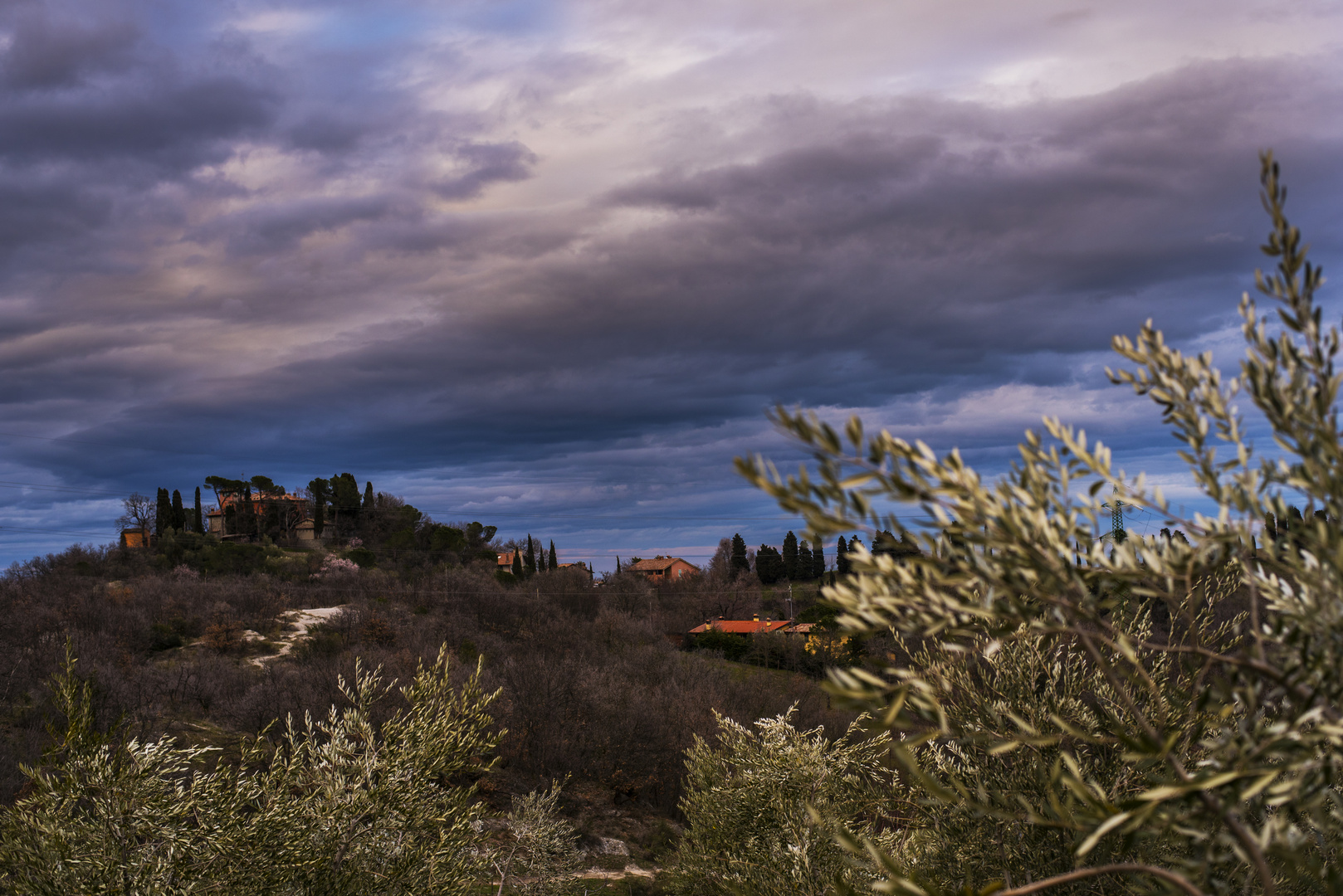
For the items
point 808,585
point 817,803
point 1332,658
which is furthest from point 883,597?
point 808,585

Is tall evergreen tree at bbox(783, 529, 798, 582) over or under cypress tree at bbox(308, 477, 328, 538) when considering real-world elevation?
under

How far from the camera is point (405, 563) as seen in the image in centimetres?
6250

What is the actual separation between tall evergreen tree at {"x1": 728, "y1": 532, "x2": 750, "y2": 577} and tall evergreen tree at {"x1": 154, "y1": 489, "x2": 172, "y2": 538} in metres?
56.8

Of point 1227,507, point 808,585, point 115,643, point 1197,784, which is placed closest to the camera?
point 1197,784

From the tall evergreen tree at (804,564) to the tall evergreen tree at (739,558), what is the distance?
255 inches

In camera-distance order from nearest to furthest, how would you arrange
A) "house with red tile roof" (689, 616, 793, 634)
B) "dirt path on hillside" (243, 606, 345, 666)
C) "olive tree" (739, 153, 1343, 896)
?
1. "olive tree" (739, 153, 1343, 896)
2. "dirt path on hillside" (243, 606, 345, 666)
3. "house with red tile roof" (689, 616, 793, 634)

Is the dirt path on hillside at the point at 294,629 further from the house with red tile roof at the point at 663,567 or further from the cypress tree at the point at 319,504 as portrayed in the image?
the house with red tile roof at the point at 663,567

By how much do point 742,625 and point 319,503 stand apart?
140 ft

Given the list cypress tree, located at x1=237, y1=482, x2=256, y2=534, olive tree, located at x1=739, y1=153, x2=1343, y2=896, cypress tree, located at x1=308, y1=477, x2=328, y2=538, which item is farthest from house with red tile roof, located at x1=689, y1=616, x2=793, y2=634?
olive tree, located at x1=739, y1=153, x2=1343, y2=896

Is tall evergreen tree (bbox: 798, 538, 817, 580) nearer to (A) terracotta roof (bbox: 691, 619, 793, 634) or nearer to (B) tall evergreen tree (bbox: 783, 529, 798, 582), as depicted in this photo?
(B) tall evergreen tree (bbox: 783, 529, 798, 582)

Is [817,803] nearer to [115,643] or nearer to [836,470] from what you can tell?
[836,470]

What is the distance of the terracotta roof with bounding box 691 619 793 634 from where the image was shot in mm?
54987

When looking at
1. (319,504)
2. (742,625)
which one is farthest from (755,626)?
(319,504)

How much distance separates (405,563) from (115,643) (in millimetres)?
33695
